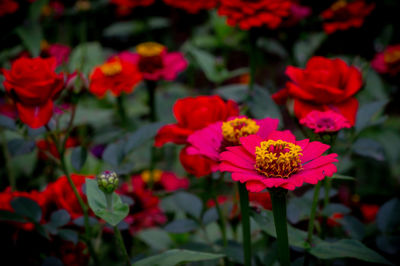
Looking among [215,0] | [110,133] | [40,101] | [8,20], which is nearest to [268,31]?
[215,0]

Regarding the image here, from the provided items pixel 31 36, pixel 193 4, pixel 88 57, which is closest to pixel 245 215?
pixel 193 4

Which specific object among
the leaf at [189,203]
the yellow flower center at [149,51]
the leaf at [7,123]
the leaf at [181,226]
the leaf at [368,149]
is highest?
the yellow flower center at [149,51]

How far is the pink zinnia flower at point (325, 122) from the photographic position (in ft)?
1.36

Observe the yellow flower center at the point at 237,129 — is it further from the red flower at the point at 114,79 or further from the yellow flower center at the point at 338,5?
the yellow flower center at the point at 338,5

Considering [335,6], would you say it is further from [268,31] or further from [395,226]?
[395,226]

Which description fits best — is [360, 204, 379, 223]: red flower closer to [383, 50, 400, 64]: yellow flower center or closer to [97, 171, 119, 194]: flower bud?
[383, 50, 400, 64]: yellow flower center

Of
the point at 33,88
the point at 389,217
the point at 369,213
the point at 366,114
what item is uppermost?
the point at 33,88

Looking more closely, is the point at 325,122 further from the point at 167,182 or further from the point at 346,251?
the point at 167,182

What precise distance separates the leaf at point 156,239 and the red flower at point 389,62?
63 centimetres

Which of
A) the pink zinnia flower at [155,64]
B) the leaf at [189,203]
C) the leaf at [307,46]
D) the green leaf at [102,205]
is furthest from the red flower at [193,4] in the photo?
the green leaf at [102,205]

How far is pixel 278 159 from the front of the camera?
1.23ft

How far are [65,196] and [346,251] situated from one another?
1.26 ft

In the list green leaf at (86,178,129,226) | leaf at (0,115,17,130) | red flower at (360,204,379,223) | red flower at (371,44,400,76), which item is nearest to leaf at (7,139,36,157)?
leaf at (0,115,17,130)

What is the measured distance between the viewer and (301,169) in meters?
0.39
